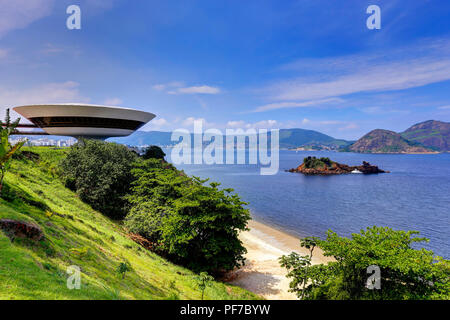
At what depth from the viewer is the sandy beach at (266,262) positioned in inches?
640

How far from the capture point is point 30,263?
660 cm

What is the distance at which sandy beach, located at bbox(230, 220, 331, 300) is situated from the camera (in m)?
16.3

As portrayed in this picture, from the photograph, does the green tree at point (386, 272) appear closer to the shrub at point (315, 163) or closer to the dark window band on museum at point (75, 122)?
the dark window band on museum at point (75, 122)

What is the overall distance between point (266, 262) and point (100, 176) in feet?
64.2

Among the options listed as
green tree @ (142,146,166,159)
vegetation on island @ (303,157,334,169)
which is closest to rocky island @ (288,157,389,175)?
vegetation on island @ (303,157,334,169)

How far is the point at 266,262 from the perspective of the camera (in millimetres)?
21297

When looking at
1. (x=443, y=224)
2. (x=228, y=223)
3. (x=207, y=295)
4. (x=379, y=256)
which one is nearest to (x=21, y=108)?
(x=228, y=223)

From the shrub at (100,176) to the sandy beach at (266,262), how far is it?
14.1 meters

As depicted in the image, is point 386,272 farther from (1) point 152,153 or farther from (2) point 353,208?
(1) point 152,153

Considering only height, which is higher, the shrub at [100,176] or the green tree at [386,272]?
the shrub at [100,176]

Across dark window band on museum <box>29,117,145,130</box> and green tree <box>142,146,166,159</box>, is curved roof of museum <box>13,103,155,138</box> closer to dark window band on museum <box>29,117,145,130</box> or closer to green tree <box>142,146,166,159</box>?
dark window band on museum <box>29,117,145,130</box>

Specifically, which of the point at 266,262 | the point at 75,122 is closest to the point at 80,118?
the point at 75,122

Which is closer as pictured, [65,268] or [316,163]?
[65,268]

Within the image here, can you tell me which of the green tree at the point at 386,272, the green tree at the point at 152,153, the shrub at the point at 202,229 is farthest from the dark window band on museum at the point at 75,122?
the green tree at the point at 386,272
